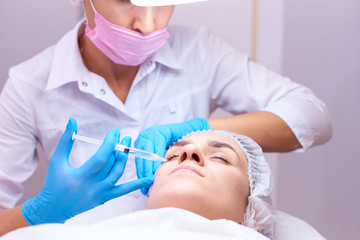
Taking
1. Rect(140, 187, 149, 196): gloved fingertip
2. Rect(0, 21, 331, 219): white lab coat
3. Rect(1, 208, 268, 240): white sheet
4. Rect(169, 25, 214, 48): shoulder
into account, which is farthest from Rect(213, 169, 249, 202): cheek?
Rect(169, 25, 214, 48): shoulder

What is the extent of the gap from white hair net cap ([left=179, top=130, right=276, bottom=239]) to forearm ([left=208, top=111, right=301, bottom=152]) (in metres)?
0.12

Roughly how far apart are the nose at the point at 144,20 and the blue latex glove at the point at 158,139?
0.33 meters

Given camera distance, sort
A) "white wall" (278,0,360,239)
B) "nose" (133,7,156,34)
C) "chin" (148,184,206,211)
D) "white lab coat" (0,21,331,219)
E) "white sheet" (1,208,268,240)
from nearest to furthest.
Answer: "white sheet" (1,208,268,240)
"chin" (148,184,206,211)
"nose" (133,7,156,34)
"white lab coat" (0,21,331,219)
"white wall" (278,0,360,239)

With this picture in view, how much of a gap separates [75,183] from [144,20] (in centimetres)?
59

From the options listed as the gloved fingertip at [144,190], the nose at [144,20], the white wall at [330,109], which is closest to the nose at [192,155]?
the gloved fingertip at [144,190]

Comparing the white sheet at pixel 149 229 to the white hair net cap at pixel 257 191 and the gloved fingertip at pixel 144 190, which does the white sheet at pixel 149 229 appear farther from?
the gloved fingertip at pixel 144 190

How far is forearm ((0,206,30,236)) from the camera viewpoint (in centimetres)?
135

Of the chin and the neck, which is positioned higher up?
the neck

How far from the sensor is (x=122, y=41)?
1518 millimetres

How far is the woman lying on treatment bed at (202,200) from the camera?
3.13 ft

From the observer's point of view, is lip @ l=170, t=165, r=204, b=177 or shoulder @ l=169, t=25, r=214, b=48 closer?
lip @ l=170, t=165, r=204, b=177

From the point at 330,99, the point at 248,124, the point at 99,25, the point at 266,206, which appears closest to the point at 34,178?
the point at 99,25

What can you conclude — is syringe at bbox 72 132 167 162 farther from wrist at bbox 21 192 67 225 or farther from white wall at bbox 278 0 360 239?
white wall at bbox 278 0 360 239

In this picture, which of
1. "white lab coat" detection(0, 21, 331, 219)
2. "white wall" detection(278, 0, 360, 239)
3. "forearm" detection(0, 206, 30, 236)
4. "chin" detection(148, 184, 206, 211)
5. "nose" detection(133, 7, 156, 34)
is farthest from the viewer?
"white wall" detection(278, 0, 360, 239)
